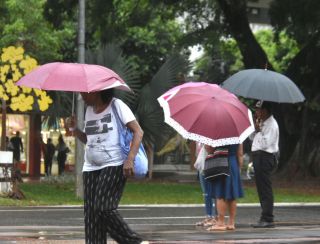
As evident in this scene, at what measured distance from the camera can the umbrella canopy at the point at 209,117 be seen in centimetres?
909

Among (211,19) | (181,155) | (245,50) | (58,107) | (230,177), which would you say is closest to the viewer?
(230,177)

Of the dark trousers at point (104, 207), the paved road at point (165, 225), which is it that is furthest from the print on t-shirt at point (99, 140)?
the paved road at point (165, 225)

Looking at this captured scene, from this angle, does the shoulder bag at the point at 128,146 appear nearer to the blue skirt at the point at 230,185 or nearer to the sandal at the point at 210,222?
the blue skirt at the point at 230,185

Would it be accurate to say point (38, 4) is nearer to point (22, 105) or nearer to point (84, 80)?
point (22, 105)

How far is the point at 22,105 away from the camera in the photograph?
18.0 m

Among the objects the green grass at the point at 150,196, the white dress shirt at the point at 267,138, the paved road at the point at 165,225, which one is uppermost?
the white dress shirt at the point at 267,138

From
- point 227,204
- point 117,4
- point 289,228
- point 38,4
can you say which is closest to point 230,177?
point 227,204

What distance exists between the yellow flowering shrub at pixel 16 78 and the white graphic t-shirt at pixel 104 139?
10638mm

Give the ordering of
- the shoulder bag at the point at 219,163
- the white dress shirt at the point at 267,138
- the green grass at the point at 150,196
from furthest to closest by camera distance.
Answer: the green grass at the point at 150,196, the white dress shirt at the point at 267,138, the shoulder bag at the point at 219,163

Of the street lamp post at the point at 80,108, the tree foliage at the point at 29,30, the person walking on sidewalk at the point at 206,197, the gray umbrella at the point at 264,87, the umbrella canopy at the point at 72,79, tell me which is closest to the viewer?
the umbrella canopy at the point at 72,79

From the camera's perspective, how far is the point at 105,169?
667 cm

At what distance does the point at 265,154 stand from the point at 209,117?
1.50m

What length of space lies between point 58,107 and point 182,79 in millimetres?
4625

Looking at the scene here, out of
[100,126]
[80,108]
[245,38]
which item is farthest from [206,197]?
[245,38]
